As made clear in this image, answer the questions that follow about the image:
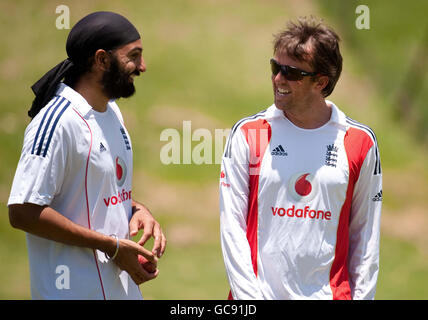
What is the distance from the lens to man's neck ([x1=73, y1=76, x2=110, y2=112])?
12.8 ft

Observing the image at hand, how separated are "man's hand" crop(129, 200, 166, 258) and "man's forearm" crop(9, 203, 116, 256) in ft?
1.17

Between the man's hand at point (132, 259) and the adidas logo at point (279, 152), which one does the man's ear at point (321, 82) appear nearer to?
the adidas logo at point (279, 152)

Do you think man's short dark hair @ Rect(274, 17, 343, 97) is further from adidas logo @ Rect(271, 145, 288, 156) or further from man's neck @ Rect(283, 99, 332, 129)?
adidas logo @ Rect(271, 145, 288, 156)

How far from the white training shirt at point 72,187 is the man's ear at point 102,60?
0.19m

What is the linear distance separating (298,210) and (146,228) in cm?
85

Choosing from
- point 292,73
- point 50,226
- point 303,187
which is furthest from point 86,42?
point 303,187

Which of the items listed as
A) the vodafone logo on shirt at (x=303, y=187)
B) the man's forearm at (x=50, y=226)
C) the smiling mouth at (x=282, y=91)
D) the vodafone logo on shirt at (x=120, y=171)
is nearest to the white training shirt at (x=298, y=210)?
the vodafone logo on shirt at (x=303, y=187)

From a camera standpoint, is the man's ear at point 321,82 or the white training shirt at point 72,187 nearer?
the white training shirt at point 72,187

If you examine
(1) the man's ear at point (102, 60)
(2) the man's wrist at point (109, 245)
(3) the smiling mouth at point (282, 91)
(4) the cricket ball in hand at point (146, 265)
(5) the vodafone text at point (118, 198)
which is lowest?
(4) the cricket ball in hand at point (146, 265)

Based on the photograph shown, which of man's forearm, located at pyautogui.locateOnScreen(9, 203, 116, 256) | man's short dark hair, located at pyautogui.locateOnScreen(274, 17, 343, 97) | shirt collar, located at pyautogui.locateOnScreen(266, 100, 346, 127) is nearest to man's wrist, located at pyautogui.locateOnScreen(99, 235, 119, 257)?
man's forearm, located at pyautogui.locateOnScreen(9, 203, 116, 256)

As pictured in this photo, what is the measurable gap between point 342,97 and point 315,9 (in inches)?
76.6

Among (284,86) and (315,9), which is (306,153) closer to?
(284,86)

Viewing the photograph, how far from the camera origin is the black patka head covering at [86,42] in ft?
12.5

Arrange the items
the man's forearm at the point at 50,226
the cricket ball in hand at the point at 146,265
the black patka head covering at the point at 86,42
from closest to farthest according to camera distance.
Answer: the man's forearm at the point at 50,226
the black patka head covering at the point at 86,42
the cricket ball in hand at the point at 146,265
